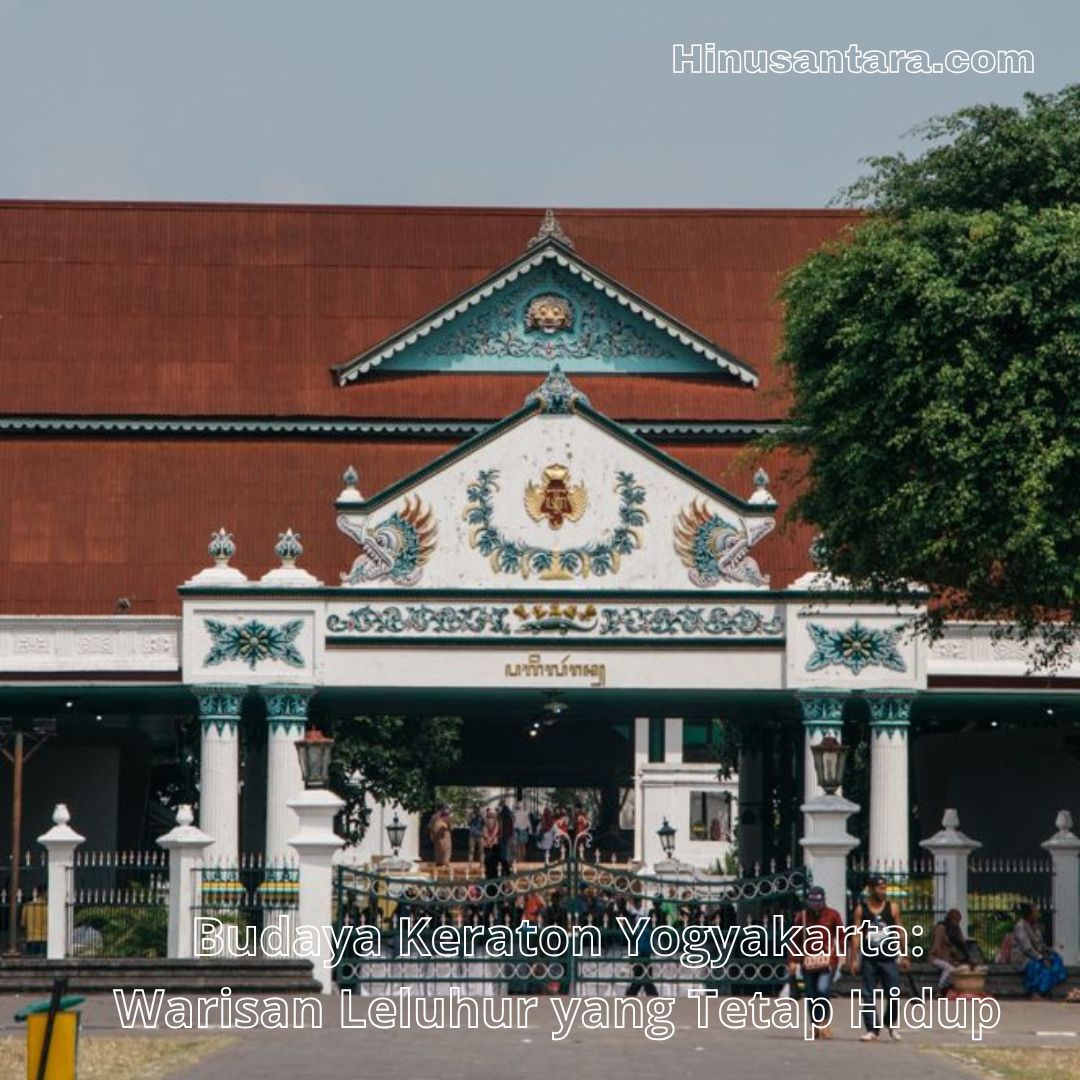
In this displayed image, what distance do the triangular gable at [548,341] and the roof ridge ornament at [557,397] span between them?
13.7ft

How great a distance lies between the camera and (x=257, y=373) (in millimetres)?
50000

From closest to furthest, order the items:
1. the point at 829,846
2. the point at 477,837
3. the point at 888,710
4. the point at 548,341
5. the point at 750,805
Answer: the point at 829,846 < the point at 888,710 < the point at 548,341 < the point at 750,805 < the point at 477,837

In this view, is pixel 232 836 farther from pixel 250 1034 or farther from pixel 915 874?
pixel 250 1034

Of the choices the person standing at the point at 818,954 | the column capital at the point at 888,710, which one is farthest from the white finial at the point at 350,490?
the person standing at the point at 818,954

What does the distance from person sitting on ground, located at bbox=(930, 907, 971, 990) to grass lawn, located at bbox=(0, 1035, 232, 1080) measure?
10.5 metres

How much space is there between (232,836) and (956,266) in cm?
1426

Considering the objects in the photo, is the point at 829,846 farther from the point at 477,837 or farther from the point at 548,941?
the point at 477,837

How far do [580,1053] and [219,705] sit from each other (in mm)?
18995

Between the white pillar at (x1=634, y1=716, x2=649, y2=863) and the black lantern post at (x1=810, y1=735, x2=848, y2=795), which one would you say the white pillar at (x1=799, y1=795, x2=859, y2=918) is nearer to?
the black lantern post at (x1=810, y1=735, x2=848, y2=795)

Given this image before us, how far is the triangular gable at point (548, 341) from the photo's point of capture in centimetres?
4906

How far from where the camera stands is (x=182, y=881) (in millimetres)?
36875

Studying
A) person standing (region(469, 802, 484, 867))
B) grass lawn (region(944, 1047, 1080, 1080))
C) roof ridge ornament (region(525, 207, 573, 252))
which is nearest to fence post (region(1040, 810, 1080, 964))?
grass lawn (region(944, 1047, 1080, 1080))

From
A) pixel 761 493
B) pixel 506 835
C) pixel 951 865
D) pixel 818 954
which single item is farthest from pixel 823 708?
pixel 506 835

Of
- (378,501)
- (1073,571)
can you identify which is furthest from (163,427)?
(1073,571)
